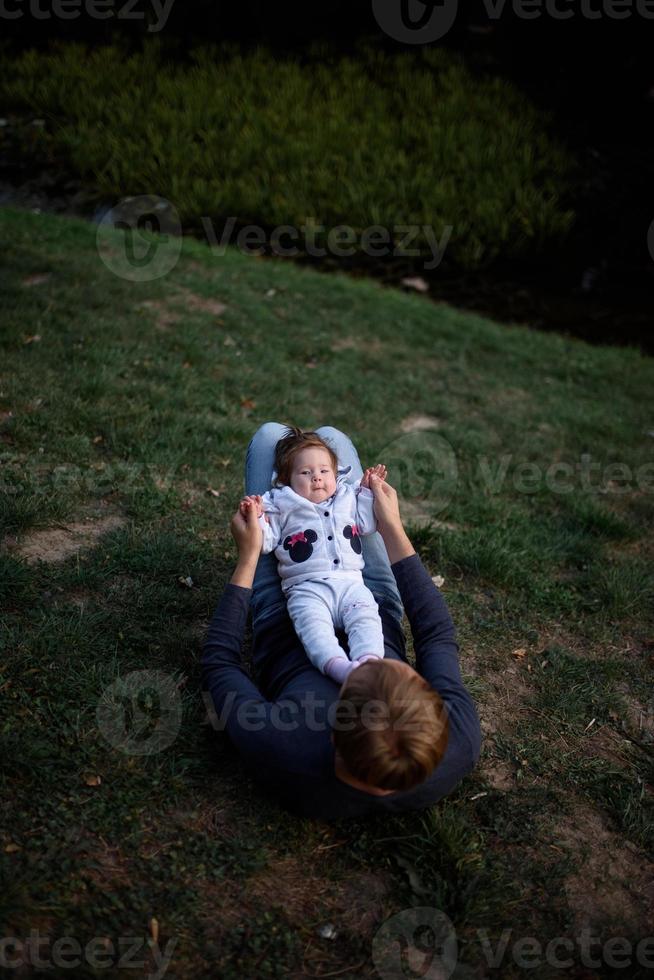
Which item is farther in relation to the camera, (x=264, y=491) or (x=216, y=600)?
(x=216, y=600)

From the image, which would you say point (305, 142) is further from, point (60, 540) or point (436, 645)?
point (436, 645)

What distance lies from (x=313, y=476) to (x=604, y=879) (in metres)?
1.69

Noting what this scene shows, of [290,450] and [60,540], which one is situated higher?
[290,450]

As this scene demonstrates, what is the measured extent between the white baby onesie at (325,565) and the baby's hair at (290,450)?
109 millimetres

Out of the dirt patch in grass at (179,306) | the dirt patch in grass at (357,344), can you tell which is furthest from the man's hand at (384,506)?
the dirt patch in grass at (357,344)

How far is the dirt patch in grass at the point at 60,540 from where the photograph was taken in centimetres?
303

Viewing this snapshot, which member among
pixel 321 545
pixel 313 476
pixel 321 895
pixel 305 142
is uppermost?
pixel 305 142

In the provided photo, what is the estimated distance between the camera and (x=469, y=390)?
5.68m

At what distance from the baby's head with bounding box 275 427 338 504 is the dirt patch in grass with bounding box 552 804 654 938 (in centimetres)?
145

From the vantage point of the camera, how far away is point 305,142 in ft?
29.3

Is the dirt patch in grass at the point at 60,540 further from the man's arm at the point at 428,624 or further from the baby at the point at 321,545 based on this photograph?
the man's arm at the point at 428,624

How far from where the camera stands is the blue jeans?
2.58 meters

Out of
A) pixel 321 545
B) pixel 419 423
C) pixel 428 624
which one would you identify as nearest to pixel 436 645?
pixel 428 624

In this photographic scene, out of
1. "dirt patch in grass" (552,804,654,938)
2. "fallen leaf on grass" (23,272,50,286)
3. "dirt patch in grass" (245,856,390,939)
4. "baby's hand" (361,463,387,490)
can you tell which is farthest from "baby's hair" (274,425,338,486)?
"fallen leaf on grass" (23,272,50,286)
